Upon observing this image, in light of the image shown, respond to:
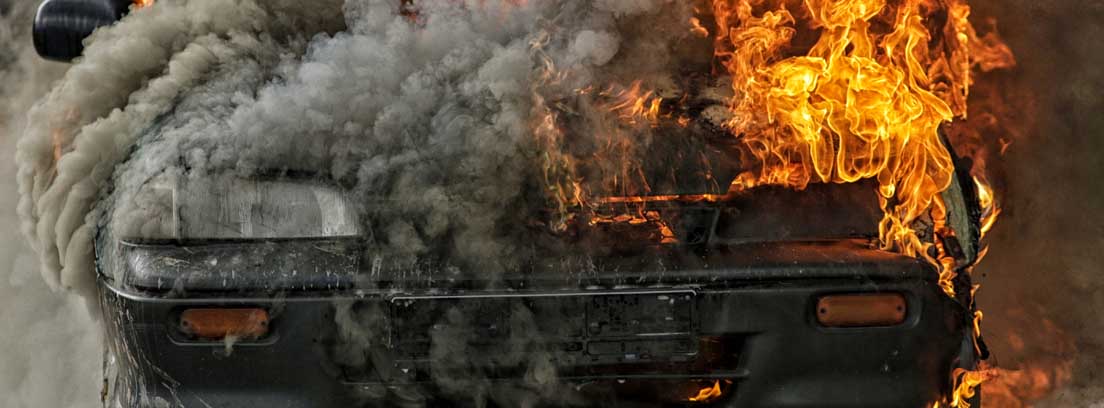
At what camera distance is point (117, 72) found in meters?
3.66

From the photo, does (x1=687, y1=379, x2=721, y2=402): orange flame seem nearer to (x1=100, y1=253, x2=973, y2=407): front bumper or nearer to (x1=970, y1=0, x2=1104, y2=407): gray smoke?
(x1=100, y1=253, x2=973, y2=407): front bumper

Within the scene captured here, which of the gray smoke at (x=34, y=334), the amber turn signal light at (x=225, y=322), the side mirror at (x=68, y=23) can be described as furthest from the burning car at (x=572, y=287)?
the gray smoke at (x=34, y=334)

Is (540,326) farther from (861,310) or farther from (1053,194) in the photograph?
(1053,194)

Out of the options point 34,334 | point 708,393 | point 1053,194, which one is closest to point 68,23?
point 34,334

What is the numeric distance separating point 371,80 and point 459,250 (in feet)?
2.01

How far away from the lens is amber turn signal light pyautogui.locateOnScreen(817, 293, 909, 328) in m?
2.91

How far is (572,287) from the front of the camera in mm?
2875

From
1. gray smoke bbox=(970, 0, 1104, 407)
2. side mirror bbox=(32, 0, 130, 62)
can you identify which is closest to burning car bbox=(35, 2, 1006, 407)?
side mirror bbox=(32, 0, 130, 62)

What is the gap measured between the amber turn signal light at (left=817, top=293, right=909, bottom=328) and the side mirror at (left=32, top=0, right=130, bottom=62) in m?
2.58

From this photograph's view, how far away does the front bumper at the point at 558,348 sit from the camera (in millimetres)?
2887

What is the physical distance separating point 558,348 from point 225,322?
2.77ft

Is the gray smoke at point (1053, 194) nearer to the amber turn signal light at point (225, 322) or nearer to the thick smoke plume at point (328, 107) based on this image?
the thick smoke plume at point (328, 107)

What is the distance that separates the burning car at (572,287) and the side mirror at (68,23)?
103 centimetres

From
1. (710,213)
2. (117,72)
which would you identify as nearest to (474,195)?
(710,213)
